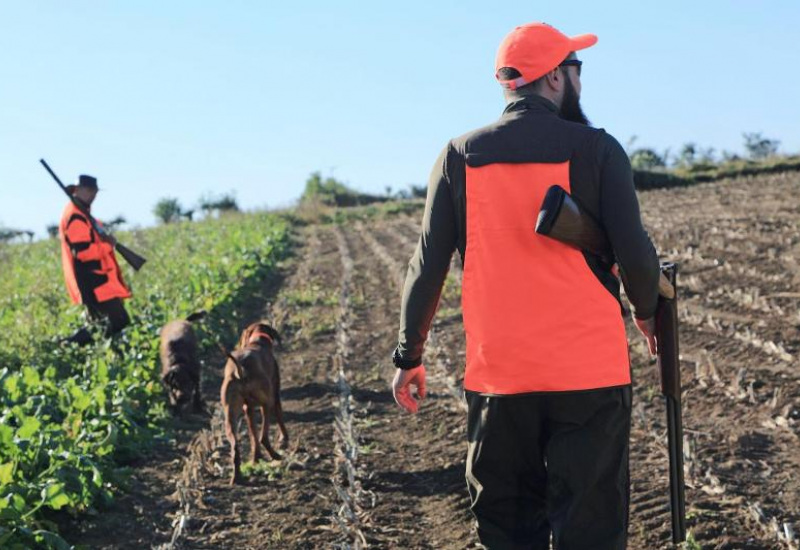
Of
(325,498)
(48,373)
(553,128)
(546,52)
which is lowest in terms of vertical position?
(325,498)

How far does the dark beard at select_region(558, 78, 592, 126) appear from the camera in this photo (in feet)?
10.7

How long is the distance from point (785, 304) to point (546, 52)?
8328 millimetres

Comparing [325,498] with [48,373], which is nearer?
[325,498]

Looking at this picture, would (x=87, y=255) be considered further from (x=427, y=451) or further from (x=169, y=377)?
(x=427, y=451)

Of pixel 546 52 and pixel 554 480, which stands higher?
pixel 546 52

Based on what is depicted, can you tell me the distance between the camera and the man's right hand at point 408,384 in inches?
134

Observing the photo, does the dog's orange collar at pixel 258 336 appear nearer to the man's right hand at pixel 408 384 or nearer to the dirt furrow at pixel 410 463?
the dirt furrow at pixel 410 463

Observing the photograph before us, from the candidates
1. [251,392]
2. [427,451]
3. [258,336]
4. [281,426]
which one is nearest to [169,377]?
[258,336]

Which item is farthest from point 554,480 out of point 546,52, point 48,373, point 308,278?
point 308,278

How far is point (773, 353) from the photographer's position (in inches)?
344

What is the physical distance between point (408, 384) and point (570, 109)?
1.00 m

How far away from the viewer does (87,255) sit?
10.4 meters

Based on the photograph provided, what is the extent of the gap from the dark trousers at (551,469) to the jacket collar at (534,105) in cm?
84

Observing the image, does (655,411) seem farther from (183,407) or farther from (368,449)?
(183,407)
